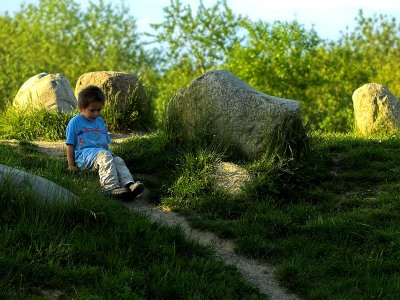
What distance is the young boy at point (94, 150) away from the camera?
9570mm

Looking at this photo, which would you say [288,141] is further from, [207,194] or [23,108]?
[23,108]

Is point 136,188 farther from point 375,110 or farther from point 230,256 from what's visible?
point 375,110

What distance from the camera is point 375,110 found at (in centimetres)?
1524

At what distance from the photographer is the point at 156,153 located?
11.5m

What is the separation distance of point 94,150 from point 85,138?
30cm

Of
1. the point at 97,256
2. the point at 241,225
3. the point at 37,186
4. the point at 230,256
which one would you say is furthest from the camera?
the point at 241,225

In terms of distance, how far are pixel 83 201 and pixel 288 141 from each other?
13.0 feet

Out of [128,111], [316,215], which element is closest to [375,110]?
[128,111]

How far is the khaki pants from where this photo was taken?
9562mm

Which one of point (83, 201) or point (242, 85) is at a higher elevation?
point (242, 85)

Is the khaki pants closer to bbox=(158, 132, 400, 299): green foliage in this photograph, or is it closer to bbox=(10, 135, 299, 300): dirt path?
bbox=(10, 135, 299, 300): dirt path

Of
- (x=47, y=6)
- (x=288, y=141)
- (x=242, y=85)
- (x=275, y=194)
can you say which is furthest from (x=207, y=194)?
(x=47, y=6)

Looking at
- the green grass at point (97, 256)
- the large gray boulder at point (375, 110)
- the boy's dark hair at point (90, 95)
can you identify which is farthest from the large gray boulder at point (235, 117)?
the large gray boulder at point (375, 110)

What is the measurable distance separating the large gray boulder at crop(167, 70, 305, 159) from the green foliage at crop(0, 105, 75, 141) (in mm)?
3515
